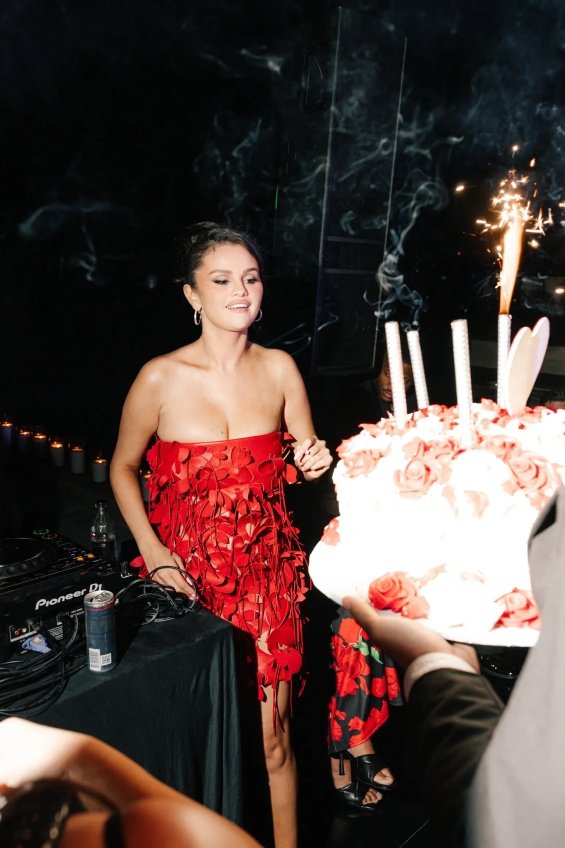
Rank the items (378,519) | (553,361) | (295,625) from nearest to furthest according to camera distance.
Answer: (378,519) < (295,625) < (553,361)

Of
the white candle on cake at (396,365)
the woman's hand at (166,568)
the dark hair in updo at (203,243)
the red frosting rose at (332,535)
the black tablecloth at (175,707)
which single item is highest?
the dark hair in updo at (203,243)

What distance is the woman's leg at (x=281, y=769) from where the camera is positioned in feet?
7.11

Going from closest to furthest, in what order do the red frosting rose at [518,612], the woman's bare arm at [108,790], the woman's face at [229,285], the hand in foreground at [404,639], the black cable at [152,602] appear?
the woman's bare arm at [108,790]
the hand in foreground at [404,639]
the red frosting rose at [518,612]
the black cable at [152,602]
the woman's face at [229,285]

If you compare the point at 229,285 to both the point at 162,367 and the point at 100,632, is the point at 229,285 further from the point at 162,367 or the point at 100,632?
the point at 100,632

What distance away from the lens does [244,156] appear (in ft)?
25.7

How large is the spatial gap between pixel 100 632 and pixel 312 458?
0.98 m

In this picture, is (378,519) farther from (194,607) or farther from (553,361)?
(553,361)

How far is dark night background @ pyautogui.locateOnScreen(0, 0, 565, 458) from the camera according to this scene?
6184 millimetres

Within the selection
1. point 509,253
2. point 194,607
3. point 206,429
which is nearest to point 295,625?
point 194,607

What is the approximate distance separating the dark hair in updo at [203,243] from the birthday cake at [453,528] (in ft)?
3.74

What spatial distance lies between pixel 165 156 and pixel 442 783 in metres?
7.42

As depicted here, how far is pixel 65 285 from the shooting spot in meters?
6.59

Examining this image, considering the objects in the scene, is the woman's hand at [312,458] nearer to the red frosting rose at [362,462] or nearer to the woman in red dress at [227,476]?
the woman in red dress at [227,476]

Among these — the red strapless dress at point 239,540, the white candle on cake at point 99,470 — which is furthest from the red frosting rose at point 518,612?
the white candle on cake at point 99,470
